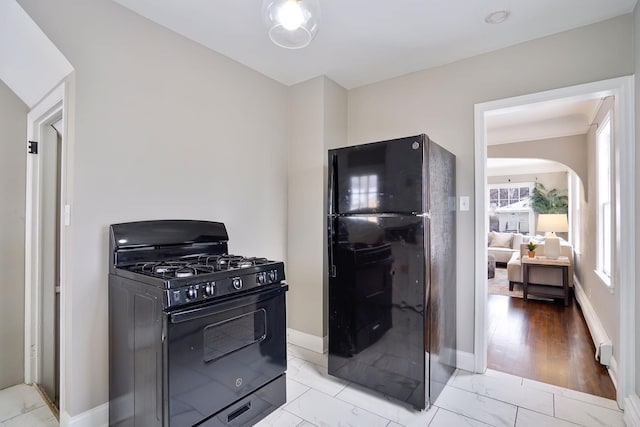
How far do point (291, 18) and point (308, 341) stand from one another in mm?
2622

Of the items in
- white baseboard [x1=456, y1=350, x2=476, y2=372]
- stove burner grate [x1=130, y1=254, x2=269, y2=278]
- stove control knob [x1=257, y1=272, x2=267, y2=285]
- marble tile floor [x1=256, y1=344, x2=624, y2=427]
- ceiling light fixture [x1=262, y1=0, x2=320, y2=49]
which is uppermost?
ceiling light fixture [x1=262, y1=0, x2=320, y2=49]

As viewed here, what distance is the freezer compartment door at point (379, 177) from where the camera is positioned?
213cm

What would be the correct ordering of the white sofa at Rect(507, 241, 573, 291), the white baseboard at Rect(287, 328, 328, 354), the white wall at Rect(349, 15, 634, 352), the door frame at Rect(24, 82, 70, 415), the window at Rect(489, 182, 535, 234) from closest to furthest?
the white wall at Rect(349, 15, 634, 352), the door frame at Rect(24, 82, 70, 415), the white baseboard at Rect(287, 328, 328, 354), the white sofa at Rect(507, 241, 573, 291), the window at Rect(489, 182, 535, 234)

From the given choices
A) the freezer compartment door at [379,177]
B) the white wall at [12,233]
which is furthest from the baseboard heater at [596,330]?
the white wall at [12,233]

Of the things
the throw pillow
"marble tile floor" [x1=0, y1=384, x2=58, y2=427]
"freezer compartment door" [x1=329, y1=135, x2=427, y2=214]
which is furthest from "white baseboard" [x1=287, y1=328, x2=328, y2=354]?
the throw pillow

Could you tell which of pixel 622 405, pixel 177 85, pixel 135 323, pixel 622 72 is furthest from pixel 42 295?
pixel 622 72

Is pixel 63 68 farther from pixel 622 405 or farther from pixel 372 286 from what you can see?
pixel 622 405

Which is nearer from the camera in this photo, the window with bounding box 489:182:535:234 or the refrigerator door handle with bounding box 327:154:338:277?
the refrigerator door handle with bounding box 327:154:338:277

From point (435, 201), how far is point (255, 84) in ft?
6.11

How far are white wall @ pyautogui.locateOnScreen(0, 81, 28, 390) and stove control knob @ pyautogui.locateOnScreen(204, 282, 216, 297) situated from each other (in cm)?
180

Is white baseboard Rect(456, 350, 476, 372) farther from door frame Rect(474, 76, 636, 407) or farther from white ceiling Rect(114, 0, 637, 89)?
white ceiling Rect(114, 0, 637, 89)

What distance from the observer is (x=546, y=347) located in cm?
314

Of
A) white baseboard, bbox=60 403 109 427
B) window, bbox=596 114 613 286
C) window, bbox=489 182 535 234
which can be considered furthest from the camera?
window, bbox=489 182 535 234

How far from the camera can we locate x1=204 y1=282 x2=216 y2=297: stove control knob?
64.8 inches
